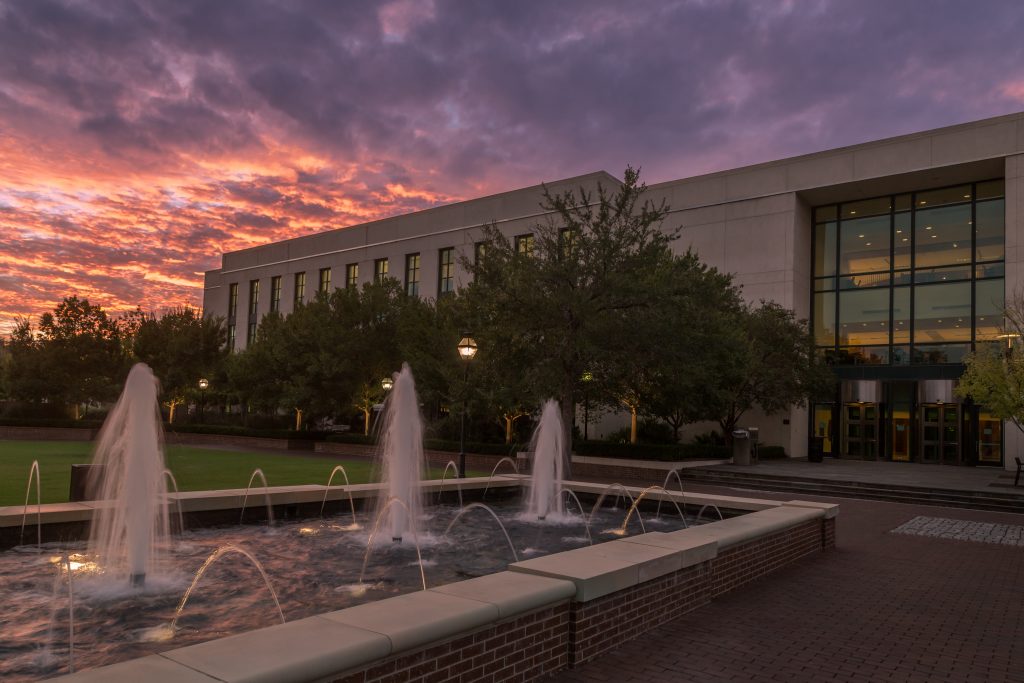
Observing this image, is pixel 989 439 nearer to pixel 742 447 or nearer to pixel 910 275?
pixel 910 275

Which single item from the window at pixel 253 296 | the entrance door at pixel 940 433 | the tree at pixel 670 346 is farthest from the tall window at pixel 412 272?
the entrance door at pixel 940 433

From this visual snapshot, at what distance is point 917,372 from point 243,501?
33169 millimetres

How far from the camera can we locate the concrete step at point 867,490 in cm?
1980

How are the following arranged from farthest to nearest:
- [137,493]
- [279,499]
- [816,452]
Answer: [816,452] → [279,499] → [137,493]

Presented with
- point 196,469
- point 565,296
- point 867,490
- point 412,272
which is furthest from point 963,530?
point 412,272

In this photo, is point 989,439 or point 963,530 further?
point 989,439

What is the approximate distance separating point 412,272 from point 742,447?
29567 mm

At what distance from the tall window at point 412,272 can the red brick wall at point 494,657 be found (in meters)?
46.1

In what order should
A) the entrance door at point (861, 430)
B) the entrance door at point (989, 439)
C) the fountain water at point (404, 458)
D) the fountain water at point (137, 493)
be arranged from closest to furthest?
1. the fountain water at point (137, 493)
2. the fountain water at point (404, 458)
3. the entrance door at point (989, 439)
4. the entrance door at point (861, 430)

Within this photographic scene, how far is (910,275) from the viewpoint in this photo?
36.0 m

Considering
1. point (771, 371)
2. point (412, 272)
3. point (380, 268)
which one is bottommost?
point (771, 371)

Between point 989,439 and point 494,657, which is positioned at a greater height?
point 989,439

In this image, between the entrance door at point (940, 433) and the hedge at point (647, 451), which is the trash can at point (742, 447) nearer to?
the hedge at point (647, 451)

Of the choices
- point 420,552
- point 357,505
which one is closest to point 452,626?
point 420,552
